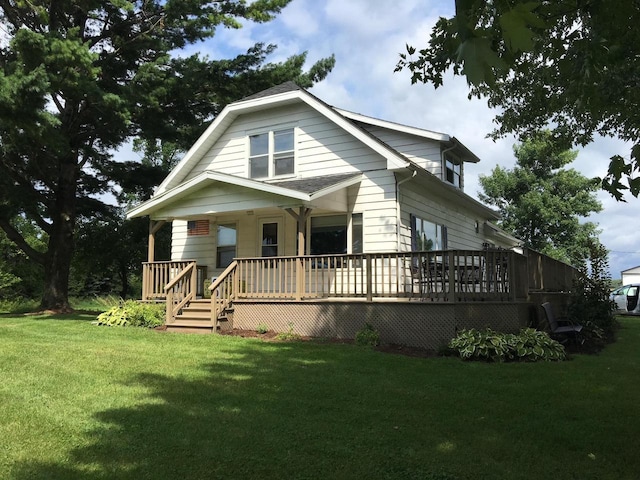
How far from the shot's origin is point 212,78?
1934 centimetres

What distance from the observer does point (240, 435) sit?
4.57 meters

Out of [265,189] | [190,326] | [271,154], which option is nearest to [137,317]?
[190,326]

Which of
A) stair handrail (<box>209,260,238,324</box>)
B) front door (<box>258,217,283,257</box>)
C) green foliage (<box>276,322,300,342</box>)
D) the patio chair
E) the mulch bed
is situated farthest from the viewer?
front door (<box>258,217,283,257</box>)

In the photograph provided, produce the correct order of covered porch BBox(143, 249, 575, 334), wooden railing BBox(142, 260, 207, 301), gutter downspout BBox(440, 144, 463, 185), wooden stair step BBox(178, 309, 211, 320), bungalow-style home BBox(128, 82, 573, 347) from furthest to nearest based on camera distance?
gutter downspout BBox(440, 144, 463, 185), wooden railing BBox(142, 260, 207, 301), wooden stair step BBox(178, 309, 211, 320), bungalow-style home BBox(128, 82, 573, 347), covered porch BBox(143, 249, 575, 334)

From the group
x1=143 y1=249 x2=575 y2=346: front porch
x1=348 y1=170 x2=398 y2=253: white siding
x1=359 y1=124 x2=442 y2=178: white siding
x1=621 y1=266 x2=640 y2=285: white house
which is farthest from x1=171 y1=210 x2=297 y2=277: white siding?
x1=621 y1=266 x2=640 y2=285: white house

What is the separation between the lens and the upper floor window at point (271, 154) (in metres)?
14.7

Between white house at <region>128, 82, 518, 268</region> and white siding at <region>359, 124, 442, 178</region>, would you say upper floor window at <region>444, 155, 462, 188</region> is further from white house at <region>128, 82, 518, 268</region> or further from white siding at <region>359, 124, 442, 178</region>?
white siding at <region>359, 124, 442, 178</region>

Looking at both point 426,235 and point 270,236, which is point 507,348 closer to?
point 426,235

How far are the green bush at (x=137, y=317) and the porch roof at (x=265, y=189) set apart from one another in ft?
9.09

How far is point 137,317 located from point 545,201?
84.3ft

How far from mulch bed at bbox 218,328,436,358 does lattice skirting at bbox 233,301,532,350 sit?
0.18 meters

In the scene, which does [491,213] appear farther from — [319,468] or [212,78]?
[319,468]

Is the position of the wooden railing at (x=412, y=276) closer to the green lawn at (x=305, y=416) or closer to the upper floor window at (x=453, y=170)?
the green lawn at (x=305, y=416)

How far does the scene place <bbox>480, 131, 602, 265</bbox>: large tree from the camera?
30.8m
